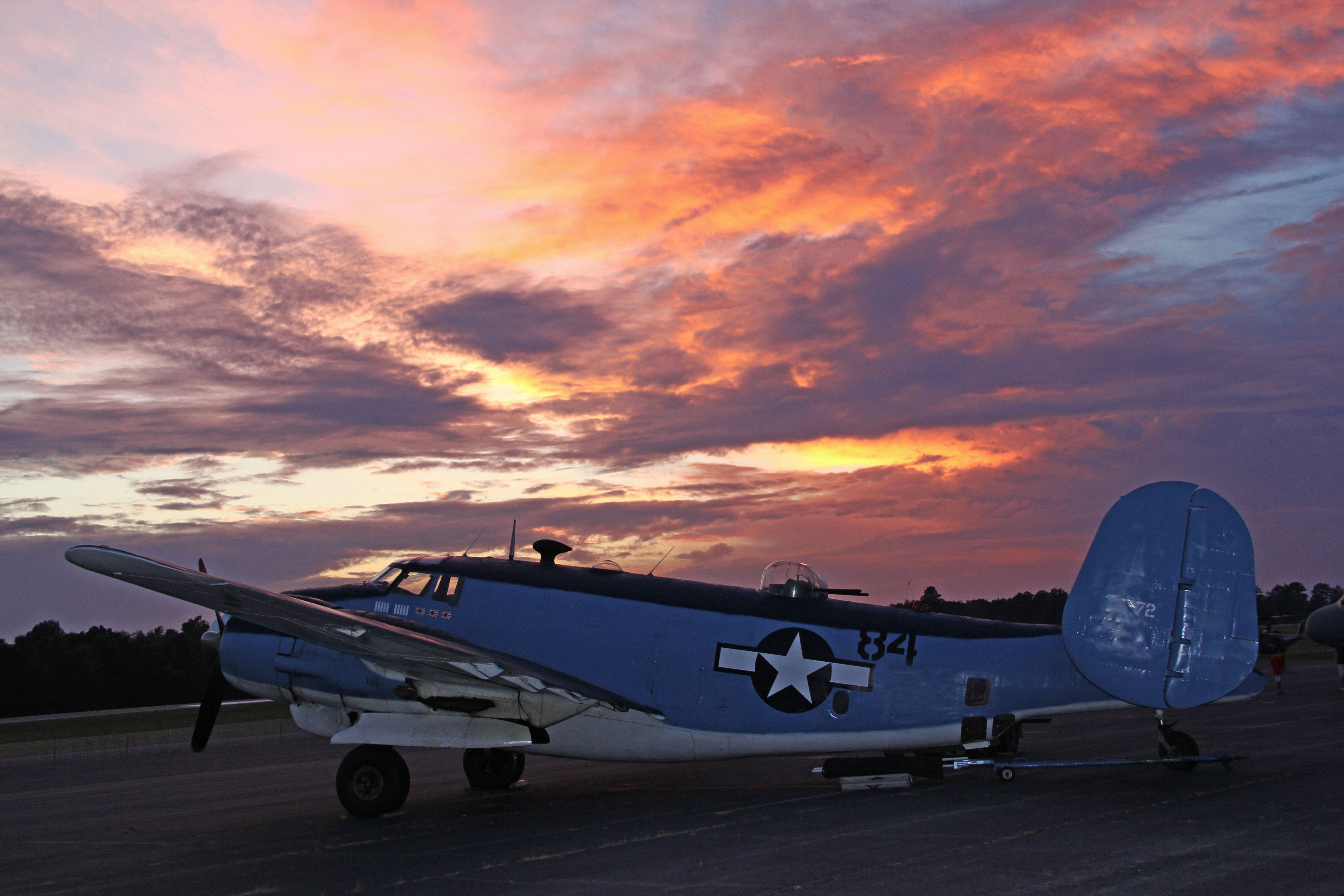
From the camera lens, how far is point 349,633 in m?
13.6

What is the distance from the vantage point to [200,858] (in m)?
12.1

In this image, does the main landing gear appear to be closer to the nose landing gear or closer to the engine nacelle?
the engine nacelle

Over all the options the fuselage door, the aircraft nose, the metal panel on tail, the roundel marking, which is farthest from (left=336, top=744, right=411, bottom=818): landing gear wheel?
the aircraft nose

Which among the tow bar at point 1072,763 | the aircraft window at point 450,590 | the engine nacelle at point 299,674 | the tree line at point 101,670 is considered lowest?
the tree line at point 101,670

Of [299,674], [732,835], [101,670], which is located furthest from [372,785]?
[101,670]

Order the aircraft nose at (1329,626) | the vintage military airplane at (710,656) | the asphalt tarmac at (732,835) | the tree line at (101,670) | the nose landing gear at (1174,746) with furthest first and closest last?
the tree line at (101,670) → the aircraft nose at (1329,626) → the nose landing gear at (1174,746) → the vintage military airplane at (710,656) → the asphalt tarmac at (732,835)

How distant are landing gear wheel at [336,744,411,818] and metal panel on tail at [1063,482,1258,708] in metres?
10.3

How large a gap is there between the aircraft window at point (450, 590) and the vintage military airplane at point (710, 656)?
0.04 meters

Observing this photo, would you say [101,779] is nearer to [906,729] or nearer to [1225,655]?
[906,729]

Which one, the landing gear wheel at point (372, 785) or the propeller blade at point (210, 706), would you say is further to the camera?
the propeller blade at point (210, 706)

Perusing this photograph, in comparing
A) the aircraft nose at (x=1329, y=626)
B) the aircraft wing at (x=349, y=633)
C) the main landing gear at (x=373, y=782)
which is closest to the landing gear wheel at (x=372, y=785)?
the main landing gear at (x=373, y=782)

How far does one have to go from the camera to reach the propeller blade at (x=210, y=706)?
16031 millimetres

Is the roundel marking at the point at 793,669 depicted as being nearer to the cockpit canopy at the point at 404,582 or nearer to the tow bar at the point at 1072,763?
the tow bar at the point at 1072,763

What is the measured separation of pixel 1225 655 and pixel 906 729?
4.51 metres
